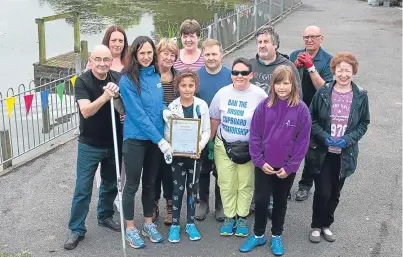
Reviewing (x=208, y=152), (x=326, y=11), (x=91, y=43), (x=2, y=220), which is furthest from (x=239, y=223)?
(x=326, y=11)

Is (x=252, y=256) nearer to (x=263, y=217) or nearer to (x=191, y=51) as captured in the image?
(x=263, y=217)

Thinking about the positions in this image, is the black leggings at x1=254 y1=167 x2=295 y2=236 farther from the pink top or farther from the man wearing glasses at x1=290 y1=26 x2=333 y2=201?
the man wearing glasses at x1=290 y1=26 x2=333 y2=201

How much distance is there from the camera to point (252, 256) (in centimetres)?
445

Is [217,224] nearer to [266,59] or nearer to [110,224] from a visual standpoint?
[110,224]

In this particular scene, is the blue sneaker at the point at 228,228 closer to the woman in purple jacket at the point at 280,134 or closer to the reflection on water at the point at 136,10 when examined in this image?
the woman in purple jacket at the point at 280,134

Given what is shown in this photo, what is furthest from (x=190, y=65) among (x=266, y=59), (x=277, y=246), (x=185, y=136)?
(x=277, y=246)

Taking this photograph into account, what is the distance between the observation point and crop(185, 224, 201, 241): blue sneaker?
4.66m

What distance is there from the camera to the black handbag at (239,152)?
4434mm

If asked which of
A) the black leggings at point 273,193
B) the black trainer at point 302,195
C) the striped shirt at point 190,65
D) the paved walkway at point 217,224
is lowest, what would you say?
the paved walkway at point 217,224

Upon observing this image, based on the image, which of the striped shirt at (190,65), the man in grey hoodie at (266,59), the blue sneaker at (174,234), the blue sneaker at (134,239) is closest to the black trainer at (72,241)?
Answer: the blue sneaker at (134,239)

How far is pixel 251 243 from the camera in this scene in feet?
14.9

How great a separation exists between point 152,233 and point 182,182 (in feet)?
1.80

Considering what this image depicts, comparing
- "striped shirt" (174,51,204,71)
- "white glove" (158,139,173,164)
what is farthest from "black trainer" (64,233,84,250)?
"striped shirt" (174,51,204,71)

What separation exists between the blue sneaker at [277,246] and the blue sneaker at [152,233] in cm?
99
